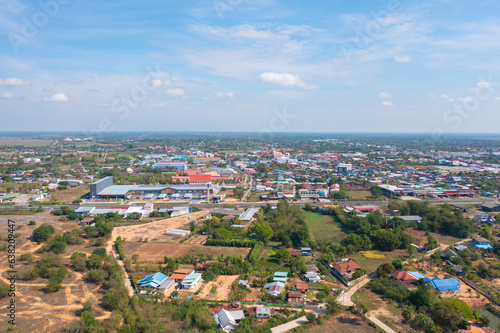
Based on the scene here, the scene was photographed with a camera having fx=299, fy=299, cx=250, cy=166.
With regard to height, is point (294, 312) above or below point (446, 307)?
below

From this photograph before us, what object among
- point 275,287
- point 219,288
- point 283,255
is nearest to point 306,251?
point 283,255

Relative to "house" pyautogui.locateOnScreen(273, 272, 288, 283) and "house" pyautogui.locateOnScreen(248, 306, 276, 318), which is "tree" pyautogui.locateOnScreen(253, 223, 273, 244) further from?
"house" pyautogui.locateOnScreen(248, 306, 276, 318)

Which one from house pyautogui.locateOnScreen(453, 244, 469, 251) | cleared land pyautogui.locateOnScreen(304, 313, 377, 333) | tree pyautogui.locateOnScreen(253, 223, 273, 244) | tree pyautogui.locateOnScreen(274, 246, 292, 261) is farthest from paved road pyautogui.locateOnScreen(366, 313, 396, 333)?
house pyautogui.locateOnScreen(453, 244, 469, 251)

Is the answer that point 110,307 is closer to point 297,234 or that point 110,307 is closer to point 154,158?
point 297,234

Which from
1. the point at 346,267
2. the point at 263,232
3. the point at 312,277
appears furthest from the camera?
the point at 263,232

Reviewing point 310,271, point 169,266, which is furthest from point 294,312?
point 169,266

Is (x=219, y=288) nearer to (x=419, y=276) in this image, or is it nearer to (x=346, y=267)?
(x=346, y=267)

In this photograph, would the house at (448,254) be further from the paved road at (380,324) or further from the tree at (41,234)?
the tree at (41,234)
